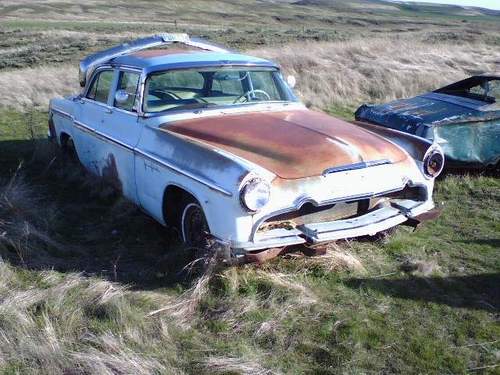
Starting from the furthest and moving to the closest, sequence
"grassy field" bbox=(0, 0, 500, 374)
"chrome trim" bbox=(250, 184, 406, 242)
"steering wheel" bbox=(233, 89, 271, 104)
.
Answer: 1. "steering wheel" bbox=(233, 89, 271, 104)
2. "chrome trim" bbox=(250, 184, 406, 242)
3. "grassy field" bbox=(0, 0, 500, 374)

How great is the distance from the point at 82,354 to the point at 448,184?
15.8 ft

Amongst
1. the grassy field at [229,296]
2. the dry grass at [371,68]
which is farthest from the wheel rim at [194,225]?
the dry grass at [371,68]

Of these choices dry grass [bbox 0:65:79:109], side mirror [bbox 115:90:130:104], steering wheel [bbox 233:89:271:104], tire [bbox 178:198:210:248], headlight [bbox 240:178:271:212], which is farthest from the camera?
dry grass [bbox 0:65:79:109]

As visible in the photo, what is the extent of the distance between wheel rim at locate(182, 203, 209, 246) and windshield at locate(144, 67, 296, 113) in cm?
118

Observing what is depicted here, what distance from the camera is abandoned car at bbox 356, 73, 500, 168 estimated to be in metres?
6.62

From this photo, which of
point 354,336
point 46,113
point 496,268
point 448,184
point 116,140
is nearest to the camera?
point 354,336

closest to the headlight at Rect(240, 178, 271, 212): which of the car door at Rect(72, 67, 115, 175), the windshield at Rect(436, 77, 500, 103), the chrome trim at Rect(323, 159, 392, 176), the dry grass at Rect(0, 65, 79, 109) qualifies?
the chrome trim at Rect(323, 159, 392, 176)

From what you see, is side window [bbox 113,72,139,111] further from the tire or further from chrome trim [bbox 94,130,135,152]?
the tire

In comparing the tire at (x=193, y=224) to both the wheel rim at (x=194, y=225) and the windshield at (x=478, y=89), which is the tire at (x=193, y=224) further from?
the windshield at (x=478, y=89)

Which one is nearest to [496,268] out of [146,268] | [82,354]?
[146,268]

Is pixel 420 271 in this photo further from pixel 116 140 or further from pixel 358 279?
pixel 116 140

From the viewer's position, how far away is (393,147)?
4766mm

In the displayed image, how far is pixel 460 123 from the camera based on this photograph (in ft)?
21.9

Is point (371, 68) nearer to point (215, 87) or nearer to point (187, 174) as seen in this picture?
point (215, 87)
